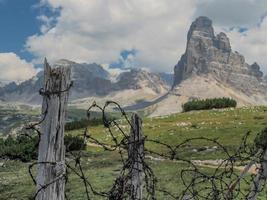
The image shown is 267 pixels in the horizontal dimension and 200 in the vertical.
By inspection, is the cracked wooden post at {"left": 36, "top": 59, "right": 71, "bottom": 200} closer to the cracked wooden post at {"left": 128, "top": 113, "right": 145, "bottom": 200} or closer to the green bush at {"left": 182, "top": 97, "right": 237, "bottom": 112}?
the cracked wooden post at {"left": 128, "top": 113, "right": 145, "bottom": 200}

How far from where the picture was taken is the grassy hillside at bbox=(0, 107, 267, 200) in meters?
25.6

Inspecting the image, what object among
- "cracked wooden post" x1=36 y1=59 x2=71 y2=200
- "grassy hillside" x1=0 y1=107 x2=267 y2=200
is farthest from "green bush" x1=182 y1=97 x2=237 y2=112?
"cracked wooden post" x1=36 y1=59 x2=71 y2=200

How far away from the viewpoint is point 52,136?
259 inches

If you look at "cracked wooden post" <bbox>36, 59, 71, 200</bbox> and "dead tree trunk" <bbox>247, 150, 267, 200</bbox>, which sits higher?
"cracked wooden post" <bbox>36, 59, 71, 200</bbox>

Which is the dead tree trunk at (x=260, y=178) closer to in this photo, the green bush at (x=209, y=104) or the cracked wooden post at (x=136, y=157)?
the cracked wooden post at (x=136, y=157)

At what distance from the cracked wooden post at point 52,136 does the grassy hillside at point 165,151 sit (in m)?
15.8

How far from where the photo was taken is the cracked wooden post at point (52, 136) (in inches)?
257

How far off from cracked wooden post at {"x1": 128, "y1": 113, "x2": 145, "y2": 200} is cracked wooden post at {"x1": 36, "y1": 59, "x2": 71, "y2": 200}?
1604 mm

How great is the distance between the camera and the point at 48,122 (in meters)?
6.54

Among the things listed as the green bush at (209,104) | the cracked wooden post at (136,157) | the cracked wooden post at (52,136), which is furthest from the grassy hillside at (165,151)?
the cracked wooden post at (52,136)

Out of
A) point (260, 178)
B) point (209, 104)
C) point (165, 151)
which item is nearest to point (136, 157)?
point (260, 178)

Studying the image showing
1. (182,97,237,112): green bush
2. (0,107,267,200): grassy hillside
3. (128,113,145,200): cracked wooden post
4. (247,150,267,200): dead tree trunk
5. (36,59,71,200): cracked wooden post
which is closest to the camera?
(36,59,71,200): cracked wooden post

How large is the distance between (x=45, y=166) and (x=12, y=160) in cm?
3372

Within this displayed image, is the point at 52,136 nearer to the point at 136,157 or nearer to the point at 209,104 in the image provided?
the point at 136,157
